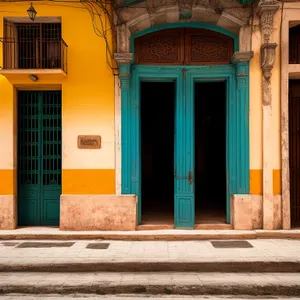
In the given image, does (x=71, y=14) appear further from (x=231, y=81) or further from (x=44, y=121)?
(x=231, y=81)

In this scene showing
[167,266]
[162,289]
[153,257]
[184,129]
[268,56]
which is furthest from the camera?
[184,129]

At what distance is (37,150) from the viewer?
8.10 meters

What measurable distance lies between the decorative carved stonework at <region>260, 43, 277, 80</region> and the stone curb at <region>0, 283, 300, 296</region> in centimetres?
466

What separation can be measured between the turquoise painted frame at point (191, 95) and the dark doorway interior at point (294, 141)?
1.27 m

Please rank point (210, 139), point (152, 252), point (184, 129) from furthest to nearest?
point (210, 139), point (184, 129), point (152, 252)

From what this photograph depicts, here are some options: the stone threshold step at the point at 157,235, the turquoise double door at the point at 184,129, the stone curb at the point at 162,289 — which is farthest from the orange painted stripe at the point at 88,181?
the stone curb at the point at 162,289

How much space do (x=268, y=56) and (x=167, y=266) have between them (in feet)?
16.7

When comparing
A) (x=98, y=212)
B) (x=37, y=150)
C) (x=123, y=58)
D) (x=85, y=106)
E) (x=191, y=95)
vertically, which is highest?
(x=123, y=58)

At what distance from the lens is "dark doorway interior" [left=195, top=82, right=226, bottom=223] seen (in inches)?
545

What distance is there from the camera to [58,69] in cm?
730

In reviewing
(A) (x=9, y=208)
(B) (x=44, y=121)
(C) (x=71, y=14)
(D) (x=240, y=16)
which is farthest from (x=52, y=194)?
(D) (x=240, y=16)

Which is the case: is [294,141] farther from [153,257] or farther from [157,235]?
[153,257]

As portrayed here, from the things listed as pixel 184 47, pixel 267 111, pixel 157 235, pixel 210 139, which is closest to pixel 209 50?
pixel 184 47

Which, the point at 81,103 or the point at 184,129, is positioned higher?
the point at 81,103
